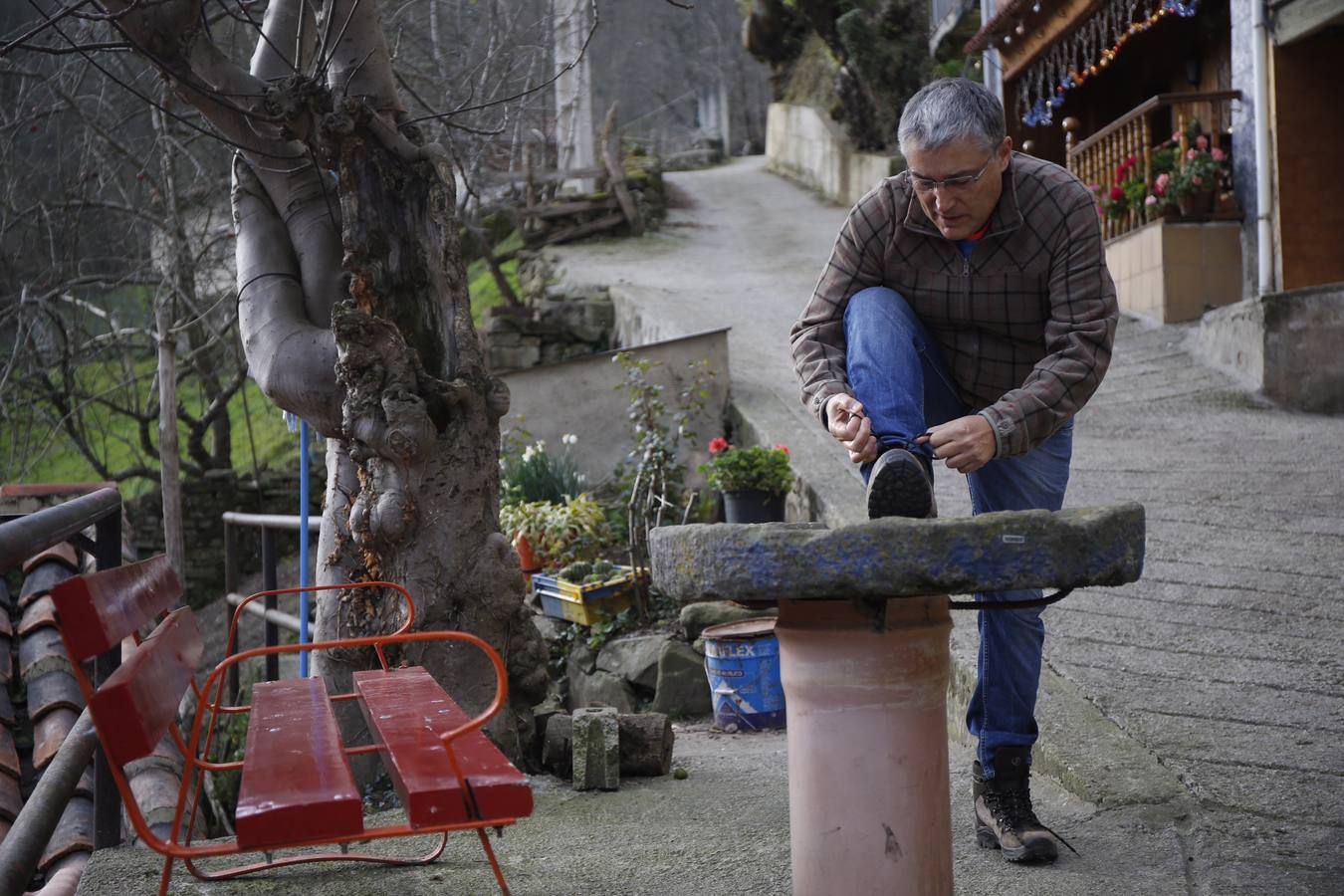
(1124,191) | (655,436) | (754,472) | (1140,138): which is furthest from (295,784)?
(1140,138)

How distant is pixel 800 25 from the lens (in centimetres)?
2683

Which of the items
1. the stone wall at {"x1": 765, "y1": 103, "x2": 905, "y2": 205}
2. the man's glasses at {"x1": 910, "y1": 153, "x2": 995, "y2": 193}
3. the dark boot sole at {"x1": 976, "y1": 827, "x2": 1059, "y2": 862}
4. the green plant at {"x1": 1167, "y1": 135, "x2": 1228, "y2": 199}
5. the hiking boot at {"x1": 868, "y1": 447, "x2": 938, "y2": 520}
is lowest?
the dark boot sole at {"x1": 976, "y1": 827, "x2": 1059, "y2": 862}

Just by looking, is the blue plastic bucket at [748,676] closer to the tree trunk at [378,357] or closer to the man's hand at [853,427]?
the tree trunk at [378,357]

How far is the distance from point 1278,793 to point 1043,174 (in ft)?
4.98

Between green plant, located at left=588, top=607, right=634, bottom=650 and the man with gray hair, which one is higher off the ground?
the man with gray hair

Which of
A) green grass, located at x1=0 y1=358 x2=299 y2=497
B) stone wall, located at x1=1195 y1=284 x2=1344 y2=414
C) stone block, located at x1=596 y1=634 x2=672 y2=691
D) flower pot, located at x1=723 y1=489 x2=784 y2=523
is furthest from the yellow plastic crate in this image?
green grass, located at x1=0 y1=358 x2=299 y2=497

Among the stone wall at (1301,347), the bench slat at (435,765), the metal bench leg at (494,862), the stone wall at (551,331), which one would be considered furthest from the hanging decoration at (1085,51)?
the metal bench leg at (494,862)

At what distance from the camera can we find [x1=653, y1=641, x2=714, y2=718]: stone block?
5.89 m

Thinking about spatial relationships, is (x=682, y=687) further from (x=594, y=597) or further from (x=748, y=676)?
(x=594, y=597)

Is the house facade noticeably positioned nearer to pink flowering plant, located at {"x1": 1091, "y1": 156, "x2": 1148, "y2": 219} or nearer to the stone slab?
pink flowering plant, located at {"x1": 1091, "y1": 156, "x2": 1148, "y2": 219}

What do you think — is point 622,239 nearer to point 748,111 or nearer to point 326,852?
point 326,852

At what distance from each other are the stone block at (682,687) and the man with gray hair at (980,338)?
3.24 metres

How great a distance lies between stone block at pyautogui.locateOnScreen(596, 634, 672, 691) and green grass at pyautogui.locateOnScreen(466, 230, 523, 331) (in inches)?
350

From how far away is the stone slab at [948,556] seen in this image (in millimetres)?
1824
